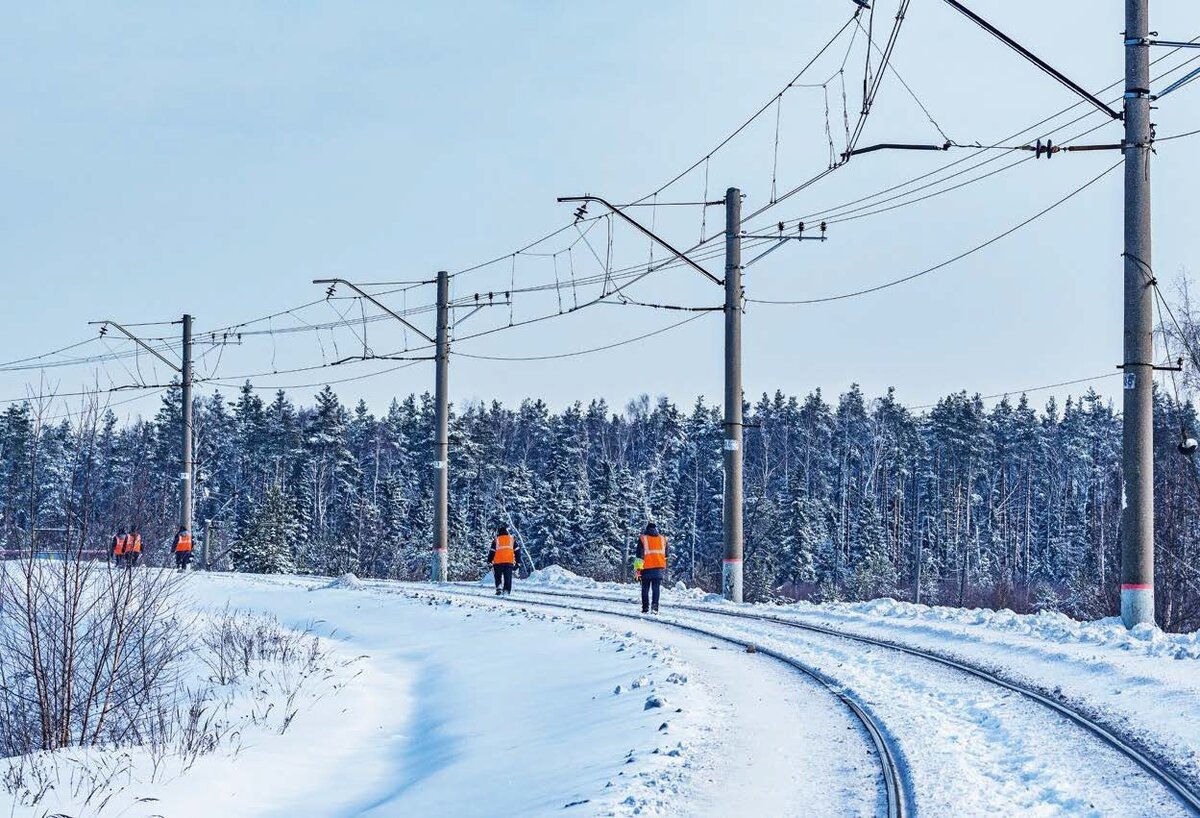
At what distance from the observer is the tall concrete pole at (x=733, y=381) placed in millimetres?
28125

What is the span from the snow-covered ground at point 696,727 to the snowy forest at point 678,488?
38047 millimetres

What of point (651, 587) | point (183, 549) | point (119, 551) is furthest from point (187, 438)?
point (651, 587)

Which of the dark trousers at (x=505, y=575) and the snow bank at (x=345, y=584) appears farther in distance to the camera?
the snow bank at (x=345, y=584)

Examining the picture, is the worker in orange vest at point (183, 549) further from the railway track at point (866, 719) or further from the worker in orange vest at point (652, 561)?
the worker in orange vest at point (652, 561)

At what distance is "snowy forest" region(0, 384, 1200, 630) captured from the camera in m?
77.4

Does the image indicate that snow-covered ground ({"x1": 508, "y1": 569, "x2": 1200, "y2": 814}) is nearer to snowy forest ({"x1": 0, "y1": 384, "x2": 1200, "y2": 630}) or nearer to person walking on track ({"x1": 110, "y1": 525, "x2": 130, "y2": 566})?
person walking on track ({"x1": 110, "y1": 525, "x2": 130, "y2": 566})

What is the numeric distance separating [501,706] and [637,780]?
21.5ft

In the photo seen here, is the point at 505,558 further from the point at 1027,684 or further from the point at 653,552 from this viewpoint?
the point at 1027,684

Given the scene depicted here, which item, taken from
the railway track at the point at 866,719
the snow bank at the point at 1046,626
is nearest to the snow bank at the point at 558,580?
the railway track at the point at 866,719

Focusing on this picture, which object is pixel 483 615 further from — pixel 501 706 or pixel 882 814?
pixel 882 814

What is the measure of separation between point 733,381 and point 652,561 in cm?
715

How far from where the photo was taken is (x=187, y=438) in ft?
150

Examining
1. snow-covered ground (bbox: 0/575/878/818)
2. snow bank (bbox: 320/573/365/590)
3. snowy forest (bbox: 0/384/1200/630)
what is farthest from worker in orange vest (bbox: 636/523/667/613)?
snowy forest (bbox: 0/384/1200/630)

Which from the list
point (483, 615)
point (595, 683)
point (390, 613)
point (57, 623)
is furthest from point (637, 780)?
point (390, 613)
